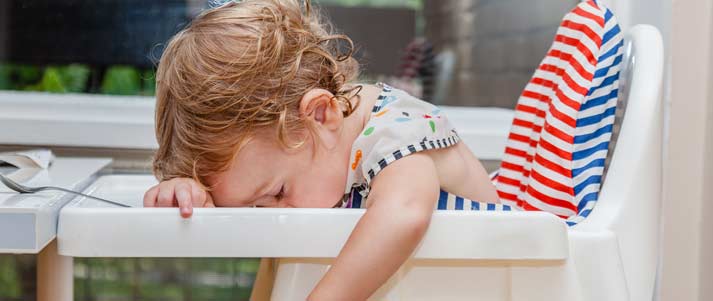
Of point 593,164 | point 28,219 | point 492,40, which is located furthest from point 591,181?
point 492,40

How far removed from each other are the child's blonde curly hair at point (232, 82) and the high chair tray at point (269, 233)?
14cm

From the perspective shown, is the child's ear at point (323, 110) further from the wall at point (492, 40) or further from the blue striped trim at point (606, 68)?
the wall at point (492, 40)

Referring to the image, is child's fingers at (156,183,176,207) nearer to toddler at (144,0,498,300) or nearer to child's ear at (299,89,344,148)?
toddler at (144,0,498,300)

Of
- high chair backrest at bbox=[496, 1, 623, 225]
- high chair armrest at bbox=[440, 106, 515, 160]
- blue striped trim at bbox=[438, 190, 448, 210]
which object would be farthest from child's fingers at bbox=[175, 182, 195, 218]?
high chair armrest at bbox=[440, 106, 515, 160]

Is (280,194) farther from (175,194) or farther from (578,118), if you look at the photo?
(578,118)

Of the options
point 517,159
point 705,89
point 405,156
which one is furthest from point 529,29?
Result: point 405,156

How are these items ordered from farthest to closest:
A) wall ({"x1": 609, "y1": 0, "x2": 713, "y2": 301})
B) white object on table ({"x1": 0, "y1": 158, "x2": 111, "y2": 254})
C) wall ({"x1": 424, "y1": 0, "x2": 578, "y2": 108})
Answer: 1. wall ({"x1": 424, "y1": 0, "x2": 578, "y2": 108})
2. wall ({"x1": 609, "y1": 0, "x2": 713, "y2": 301})
3. white object on table ({"x1": 0, "y1": 158, "x2": 111, "y2": 254})

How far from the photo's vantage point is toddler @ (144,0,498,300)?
75 centimetres

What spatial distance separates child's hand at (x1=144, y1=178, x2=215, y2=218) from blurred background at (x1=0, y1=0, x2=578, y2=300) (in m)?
0.53

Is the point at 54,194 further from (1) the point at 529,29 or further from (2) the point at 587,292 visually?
(1) the point at 529,29

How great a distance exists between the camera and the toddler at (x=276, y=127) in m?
0.75

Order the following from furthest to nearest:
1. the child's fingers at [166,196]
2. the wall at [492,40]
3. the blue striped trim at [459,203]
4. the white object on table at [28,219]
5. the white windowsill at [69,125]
A: the wall at [492,40], the white windowsill at [69,125], the blue striped trim at [459,203], the child's fingers at [166,196], the white object on table at [28,219]

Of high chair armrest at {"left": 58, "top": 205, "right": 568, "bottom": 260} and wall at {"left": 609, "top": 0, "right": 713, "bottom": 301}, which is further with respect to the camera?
wall at {"left": 609, "top": 0, "right": 713, "bottom": 301}

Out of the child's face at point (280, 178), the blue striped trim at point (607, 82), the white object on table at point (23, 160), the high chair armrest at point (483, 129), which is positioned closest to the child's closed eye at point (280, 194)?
the child's face at point (280, 178)
